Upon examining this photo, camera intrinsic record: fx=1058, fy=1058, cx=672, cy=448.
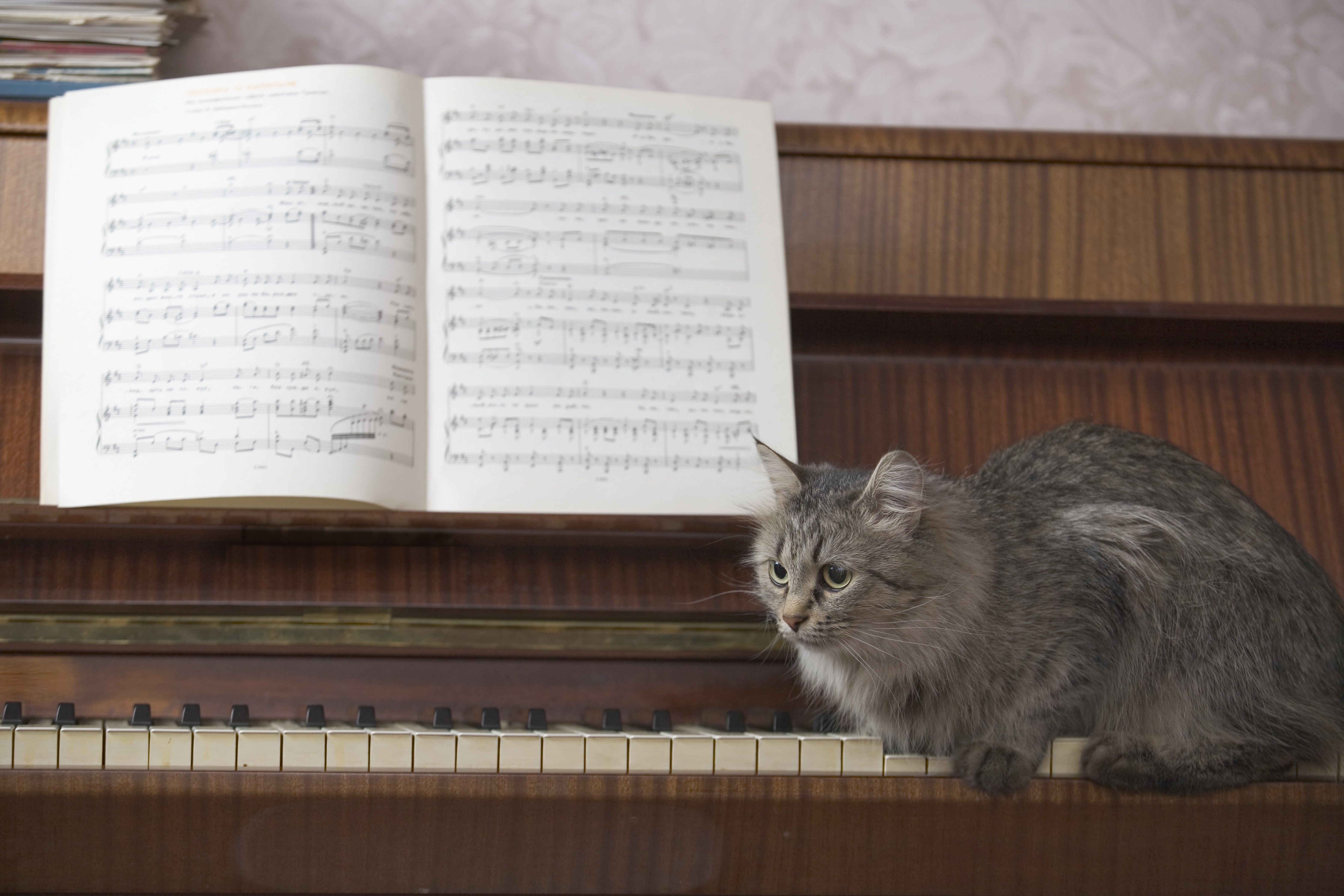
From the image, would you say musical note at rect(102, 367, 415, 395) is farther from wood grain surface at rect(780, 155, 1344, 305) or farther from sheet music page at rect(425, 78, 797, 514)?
wood grain surface at rect(780, 155, 1344, 305)

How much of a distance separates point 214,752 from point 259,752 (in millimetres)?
52

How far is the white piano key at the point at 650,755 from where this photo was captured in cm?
128

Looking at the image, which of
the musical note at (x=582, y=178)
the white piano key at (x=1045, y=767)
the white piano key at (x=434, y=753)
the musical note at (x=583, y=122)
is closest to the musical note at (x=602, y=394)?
the musical note at (x=582, y=178)

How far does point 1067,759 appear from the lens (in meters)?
1.34

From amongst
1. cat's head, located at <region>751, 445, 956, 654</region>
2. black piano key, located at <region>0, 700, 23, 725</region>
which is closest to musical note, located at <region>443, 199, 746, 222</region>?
cat's head, located at <region>751, 445, 956, 654</region>

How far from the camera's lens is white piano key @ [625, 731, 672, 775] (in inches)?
50.3

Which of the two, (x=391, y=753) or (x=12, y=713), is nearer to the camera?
(x=391, y=753)

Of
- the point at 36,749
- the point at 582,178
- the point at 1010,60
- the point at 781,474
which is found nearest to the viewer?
the point at 36,749

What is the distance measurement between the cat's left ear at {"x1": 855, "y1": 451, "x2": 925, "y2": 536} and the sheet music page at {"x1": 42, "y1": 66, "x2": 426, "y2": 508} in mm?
679

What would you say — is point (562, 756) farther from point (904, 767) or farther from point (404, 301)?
point (404, 301)

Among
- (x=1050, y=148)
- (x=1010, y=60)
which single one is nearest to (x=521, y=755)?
(x=1050, y=148)

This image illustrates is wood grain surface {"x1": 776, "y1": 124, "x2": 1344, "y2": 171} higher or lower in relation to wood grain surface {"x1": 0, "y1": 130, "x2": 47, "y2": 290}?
higher

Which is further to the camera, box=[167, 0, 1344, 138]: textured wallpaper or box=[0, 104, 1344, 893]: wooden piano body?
box=[167, 0, 1344, 138]: textured wallpaper

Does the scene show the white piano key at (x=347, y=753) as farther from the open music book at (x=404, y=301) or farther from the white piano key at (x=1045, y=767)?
the white piano key at (x=1045, y=767)
